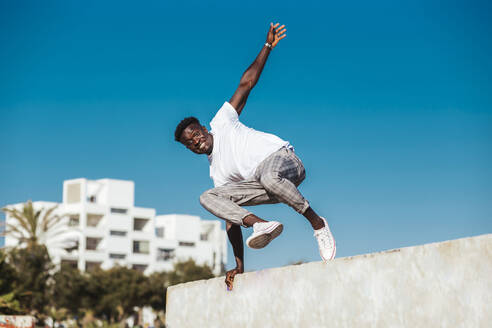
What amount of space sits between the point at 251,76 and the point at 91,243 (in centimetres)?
7035

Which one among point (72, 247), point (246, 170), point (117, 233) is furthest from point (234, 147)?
point (117, 233)

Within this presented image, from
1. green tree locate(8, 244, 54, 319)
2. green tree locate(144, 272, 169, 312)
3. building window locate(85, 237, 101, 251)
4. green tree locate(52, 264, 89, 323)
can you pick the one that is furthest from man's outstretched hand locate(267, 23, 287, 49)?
building window locate(85, 237, 101, 251)

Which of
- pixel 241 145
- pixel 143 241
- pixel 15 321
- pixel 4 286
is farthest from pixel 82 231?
pixel 241 145

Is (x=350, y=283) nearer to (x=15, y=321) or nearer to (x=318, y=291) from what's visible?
(x=318, y=291)

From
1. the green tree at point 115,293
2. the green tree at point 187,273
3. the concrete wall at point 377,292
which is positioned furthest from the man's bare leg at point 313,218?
the green tree at point 187,273

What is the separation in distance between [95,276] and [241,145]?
151ft

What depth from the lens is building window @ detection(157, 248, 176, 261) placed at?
3130 inches

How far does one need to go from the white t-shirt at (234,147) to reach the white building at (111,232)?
64.9m

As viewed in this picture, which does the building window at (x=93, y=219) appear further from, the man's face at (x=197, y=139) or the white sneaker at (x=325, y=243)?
the white sneaker at (x=325, y=243)

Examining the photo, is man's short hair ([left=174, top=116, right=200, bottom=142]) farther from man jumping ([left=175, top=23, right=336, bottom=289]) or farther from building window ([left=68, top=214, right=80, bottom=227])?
building window ([left=68, top=214, right=80, bottom=227])

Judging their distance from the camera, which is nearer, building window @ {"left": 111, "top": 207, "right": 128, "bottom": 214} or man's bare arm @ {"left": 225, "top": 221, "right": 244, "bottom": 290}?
man's bare arm @ {"left": 225, "top": 221, "right": 244, "bottom": 290}

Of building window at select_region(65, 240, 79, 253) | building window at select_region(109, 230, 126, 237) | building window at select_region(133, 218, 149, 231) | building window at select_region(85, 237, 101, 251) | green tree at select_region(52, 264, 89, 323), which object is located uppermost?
building window at select_region(133, 218, 149, 231)

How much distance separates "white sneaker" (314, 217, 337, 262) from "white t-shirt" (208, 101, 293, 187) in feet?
2.19

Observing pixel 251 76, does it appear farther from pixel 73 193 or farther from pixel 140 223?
pixel 140 223
